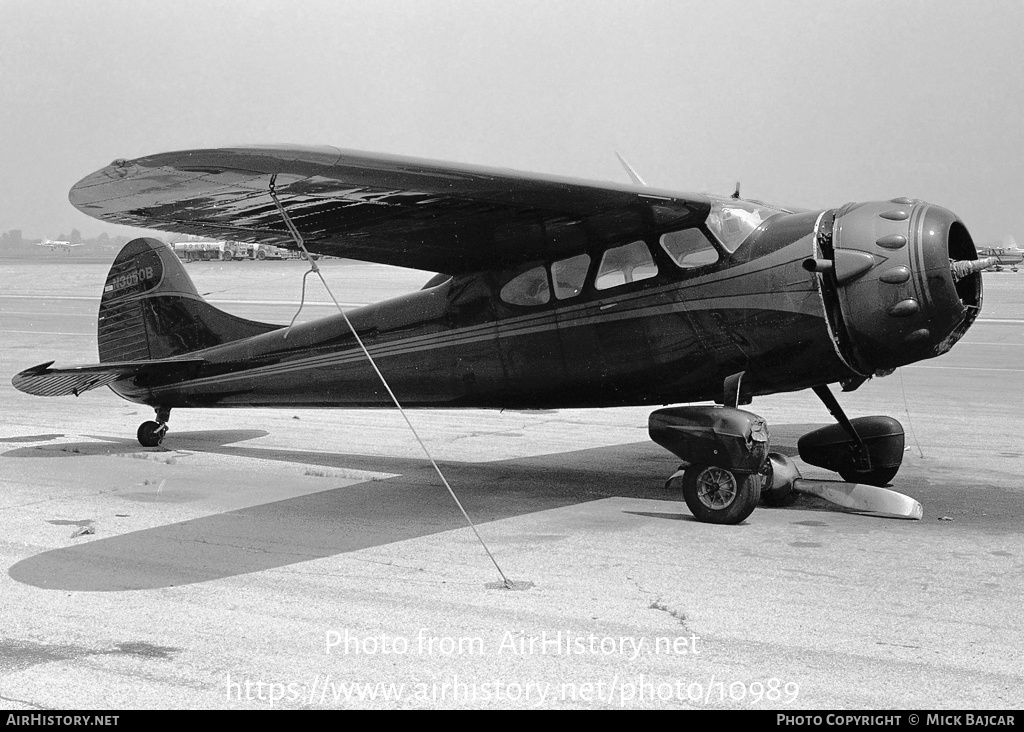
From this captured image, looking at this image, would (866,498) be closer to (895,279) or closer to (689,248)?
(895,279)

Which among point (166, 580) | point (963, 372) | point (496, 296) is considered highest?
point (496, 296)

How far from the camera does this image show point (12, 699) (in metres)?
4.46

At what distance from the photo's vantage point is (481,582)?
6367mm

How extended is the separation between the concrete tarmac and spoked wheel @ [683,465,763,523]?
18cm

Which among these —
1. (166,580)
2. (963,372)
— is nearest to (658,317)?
(166,580)

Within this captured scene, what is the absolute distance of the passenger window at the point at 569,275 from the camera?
8.95 metres

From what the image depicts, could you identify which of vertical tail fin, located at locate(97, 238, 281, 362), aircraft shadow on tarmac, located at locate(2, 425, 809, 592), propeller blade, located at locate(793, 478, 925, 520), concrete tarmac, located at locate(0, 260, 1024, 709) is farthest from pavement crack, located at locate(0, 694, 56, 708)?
Result: vertical tail fin, located at locate(97, 238, 281, 362)

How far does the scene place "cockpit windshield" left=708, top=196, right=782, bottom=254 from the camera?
834 cm

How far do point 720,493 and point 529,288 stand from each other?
2.55 m

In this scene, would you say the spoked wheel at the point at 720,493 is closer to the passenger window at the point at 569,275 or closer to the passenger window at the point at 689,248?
the passenger window at the point at 689,248

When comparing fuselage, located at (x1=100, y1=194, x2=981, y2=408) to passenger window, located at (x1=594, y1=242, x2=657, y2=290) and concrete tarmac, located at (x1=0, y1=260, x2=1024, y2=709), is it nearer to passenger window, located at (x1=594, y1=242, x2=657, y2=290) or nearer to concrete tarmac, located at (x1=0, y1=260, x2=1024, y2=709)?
passenger window, located at (x1=594, y1=242, x2=657, y2=290)
